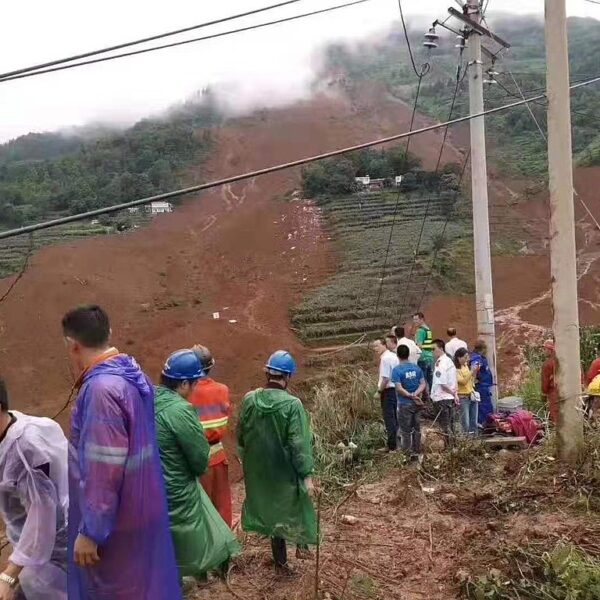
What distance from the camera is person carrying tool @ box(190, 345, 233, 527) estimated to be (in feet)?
14.4

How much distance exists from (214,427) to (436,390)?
340cm

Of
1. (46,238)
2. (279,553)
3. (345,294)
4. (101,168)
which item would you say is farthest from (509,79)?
(279,553)

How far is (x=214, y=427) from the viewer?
441cm

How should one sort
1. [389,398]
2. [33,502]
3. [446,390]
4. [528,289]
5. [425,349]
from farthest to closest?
[528,289] < [425,349] < [389,398] < [446,390] < [33,502]

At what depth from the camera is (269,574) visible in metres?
4.34

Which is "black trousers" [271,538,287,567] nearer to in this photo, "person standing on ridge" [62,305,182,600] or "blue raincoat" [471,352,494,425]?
"person standing on ridge" [62,305,182,600]

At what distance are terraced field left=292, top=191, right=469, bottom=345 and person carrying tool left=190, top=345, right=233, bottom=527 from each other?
15.2 meters

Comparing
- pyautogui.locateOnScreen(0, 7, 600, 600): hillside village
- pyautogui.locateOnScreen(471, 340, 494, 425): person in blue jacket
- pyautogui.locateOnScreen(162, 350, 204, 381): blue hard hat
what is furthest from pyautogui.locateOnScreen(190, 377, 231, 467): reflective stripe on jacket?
pyautogui.locateOnScreen(471, 340, 494, 425): person in blue jacket

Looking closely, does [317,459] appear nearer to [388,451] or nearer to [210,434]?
[388,451]

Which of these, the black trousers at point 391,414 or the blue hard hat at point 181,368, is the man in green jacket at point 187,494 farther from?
the black trousers at point 391,414

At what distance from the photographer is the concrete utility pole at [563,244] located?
5.46 metres

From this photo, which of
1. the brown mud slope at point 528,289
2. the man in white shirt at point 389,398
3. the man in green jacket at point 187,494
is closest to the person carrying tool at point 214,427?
the man in green jacket at point 187,494

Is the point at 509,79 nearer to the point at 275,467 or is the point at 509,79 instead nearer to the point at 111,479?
the point at 275,467

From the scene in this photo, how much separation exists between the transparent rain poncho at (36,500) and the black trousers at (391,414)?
518 centimetres
